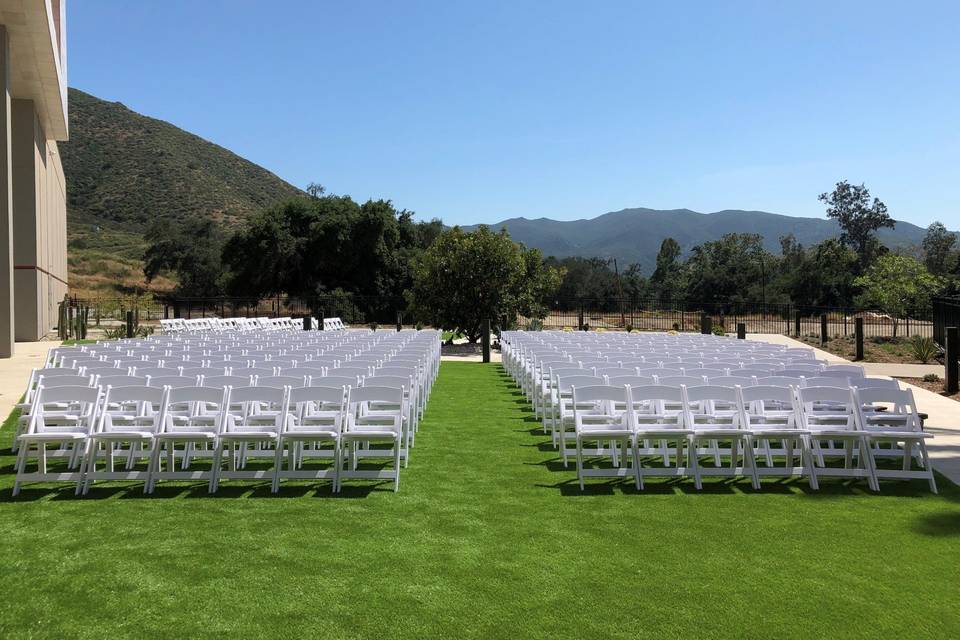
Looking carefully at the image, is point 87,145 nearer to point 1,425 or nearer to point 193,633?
point 1,425

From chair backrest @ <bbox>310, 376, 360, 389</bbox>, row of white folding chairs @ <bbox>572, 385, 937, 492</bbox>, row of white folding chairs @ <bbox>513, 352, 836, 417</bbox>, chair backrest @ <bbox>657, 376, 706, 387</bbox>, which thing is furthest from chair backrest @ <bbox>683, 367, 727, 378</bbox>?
chair backrest @ <bbox>310, 376, 360, 389</bbox>

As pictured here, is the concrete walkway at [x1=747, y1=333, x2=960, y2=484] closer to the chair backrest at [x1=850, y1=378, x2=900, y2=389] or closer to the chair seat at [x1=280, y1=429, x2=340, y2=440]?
the chair backrest at [x1=850, y1=378, x2=900, y2=389]

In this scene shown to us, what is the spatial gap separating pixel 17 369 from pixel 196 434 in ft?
48.0

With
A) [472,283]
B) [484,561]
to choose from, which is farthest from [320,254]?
[484,561]

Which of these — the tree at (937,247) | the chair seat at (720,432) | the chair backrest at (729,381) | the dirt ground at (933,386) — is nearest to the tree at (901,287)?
the dirt ground at (933,386)

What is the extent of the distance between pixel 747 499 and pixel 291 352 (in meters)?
9.06

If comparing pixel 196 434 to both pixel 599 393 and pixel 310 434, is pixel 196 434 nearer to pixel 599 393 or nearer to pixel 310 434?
pixel 310 434

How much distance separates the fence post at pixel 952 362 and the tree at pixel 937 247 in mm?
66854

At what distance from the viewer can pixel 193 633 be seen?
400 cm

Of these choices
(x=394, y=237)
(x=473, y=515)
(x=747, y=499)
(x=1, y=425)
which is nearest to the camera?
(x=473, y=515)

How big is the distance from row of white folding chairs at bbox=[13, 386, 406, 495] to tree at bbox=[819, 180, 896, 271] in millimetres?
85944

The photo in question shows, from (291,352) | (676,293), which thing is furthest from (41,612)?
(676,293)

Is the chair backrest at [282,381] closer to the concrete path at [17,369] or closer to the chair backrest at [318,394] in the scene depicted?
the chair backrest at [318,394]

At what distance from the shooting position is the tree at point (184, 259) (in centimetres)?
6538
